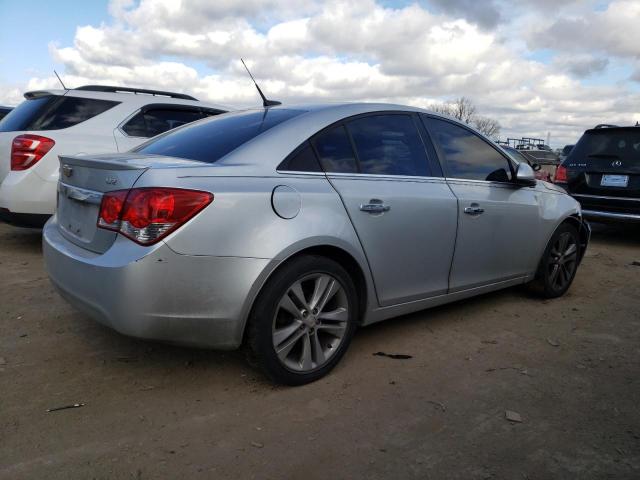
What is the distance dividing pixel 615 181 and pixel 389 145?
5.07m

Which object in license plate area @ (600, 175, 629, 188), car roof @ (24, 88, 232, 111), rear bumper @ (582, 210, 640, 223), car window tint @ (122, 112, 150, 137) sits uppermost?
car roof @ (24, 88, 232, 111)

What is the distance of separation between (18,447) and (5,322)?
68.4 inches

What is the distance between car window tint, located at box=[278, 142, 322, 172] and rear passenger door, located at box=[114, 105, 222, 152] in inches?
135

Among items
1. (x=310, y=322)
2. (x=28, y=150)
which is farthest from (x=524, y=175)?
(x=28, y=150)

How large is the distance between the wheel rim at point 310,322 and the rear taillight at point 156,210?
663mm

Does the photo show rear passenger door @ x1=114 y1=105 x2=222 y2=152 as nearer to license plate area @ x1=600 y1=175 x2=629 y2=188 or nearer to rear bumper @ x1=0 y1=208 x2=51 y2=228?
rear bumper @ x1=0 y1=208 x2=51 y2=228

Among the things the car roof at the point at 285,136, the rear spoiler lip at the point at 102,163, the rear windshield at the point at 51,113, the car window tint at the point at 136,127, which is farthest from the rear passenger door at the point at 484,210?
the rear windshield at the point at 51,113

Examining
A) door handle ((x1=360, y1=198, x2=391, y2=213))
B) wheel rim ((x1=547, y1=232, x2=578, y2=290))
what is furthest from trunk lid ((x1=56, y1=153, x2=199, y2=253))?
wheel rim ((x1=547, y1=232, x2=578, y2=290))

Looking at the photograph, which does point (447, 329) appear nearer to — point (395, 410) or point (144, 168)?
point (395, 410)

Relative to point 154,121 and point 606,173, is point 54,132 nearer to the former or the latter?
point 154,121

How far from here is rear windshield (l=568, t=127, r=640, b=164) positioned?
7.22 metres

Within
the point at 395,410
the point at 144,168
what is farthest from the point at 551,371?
the point at 144,168

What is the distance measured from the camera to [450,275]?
3.81 meters

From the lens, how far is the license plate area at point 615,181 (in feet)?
23.5
